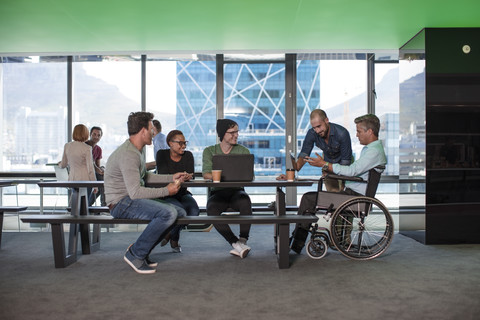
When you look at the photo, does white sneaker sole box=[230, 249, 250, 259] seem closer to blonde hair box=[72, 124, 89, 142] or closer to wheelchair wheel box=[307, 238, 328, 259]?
wheelchair wheel box=[307, 238, 328, 259]

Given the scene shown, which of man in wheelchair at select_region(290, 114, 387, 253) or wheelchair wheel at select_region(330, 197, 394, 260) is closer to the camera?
wheelchair wheel at select_region(330, 197, 394, 260)

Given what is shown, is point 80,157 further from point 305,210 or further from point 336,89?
point 336,89

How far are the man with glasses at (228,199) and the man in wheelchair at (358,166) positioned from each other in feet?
1.62

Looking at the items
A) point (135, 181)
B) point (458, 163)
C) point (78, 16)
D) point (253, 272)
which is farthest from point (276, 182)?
point (78, 16)

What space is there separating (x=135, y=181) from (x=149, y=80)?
13.4 feet

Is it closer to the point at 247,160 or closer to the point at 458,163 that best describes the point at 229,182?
the point at 247,160

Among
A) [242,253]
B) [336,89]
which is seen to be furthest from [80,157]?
[336,89]

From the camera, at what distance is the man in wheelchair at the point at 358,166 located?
409 centimetres

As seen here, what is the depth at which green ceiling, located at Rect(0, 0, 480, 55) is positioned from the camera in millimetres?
4594

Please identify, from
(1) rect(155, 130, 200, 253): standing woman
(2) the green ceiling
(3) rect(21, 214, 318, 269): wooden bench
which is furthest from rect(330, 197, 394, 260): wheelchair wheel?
(2) the green ceiling

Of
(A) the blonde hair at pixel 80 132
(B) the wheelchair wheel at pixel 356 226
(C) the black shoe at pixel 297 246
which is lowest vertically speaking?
(C) the black shoe at pixel 297 246

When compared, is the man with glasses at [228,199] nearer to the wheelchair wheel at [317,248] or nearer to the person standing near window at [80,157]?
the wheelchair wheel at [317,248]

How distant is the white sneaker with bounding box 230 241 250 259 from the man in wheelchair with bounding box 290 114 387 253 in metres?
0.46

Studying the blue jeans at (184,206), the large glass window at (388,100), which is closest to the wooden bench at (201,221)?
the blue jeans at (184,206)
